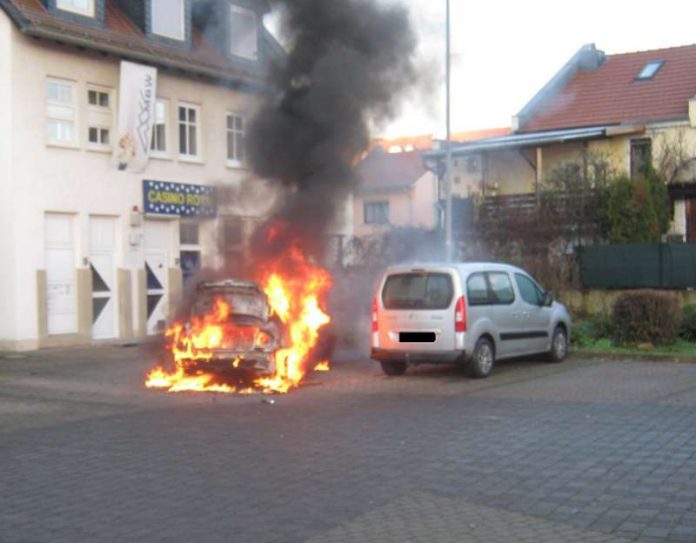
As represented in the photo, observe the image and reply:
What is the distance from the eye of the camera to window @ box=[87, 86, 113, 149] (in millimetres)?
21672

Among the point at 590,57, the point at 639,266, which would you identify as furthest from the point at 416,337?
the point at 590,57

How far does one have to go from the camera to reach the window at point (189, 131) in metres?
24.3

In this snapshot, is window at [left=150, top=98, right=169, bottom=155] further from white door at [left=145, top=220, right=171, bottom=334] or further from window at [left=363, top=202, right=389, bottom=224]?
window at [left=363, top=202, right=389, bottom=224]

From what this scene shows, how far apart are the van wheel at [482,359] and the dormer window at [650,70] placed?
882 inches

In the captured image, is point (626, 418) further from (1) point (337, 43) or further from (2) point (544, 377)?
(1) point (337, 43)

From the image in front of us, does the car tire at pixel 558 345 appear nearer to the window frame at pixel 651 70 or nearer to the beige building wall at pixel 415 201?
the window frame at pixel 651 70

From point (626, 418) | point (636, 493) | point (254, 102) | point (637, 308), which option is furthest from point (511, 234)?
point (636, 493)

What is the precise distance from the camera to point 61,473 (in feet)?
26.0

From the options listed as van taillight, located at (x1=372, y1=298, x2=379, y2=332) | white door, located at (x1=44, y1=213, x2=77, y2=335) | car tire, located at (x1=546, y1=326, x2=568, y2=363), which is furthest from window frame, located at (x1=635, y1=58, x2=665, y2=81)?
van taillight, located at (x1=372, y1=298, x2=379, y2=332)

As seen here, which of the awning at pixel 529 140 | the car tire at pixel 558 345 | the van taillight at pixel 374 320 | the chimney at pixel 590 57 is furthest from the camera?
the chimney at pixel 590 57

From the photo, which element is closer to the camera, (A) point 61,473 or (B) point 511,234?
(A) point 61,473

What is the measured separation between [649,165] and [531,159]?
17.1ft

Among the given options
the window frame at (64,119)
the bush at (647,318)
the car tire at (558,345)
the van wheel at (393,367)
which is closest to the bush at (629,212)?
the bush at (647,318)

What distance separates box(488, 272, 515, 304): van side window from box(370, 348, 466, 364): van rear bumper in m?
1.50
